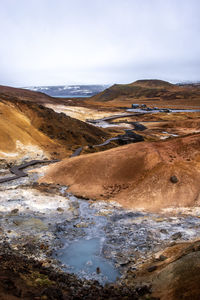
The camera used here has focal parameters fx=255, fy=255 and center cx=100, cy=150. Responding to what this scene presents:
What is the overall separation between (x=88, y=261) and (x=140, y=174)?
7659mm

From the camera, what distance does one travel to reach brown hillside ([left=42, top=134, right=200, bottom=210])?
47.5 feet

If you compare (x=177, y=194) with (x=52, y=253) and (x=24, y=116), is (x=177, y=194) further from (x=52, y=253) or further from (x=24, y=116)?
(x=24, y=116)

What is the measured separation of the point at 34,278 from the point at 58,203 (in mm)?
6836

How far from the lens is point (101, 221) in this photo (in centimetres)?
1274

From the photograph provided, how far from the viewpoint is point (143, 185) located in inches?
603

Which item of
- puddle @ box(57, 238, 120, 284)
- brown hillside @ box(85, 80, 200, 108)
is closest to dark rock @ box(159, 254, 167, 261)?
puddle @ box(57, 238, 120, 284)

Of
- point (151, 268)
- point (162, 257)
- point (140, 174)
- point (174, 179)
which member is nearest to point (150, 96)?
point (140, 174)

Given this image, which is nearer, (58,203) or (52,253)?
(52,253)

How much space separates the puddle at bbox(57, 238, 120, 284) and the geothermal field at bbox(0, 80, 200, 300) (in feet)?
0.12

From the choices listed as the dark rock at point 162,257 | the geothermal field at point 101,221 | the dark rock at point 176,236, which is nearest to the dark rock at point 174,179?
the geothermal field at point 101,221

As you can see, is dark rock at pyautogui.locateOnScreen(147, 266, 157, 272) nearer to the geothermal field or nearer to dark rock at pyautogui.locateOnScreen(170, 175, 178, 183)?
the geothermal field

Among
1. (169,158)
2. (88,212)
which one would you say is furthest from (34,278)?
(169,158)

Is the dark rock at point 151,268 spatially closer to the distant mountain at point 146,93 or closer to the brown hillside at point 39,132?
the brown hillside at point 39,132

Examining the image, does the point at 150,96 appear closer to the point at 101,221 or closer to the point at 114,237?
the point at 101,221
